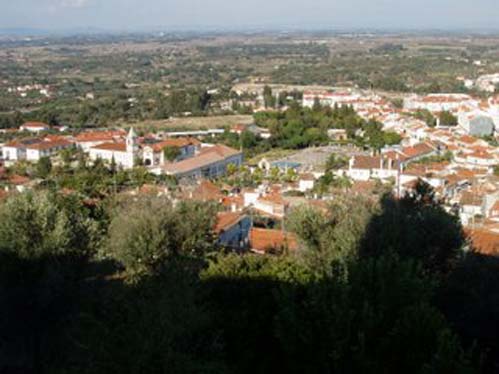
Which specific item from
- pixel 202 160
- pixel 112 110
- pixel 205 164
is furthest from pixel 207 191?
pixel 112 110

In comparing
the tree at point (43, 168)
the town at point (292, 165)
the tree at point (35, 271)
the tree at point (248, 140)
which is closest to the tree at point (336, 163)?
the town at point (292, 165)

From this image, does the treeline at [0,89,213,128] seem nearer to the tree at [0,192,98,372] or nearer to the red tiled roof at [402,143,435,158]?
the red tiled roof at [402,143,435,158]

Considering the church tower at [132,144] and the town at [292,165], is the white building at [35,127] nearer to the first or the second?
the town at [292,165]

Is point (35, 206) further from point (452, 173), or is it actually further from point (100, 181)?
point (452, 173)

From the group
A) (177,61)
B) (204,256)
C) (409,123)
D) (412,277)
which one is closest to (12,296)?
(204,256)

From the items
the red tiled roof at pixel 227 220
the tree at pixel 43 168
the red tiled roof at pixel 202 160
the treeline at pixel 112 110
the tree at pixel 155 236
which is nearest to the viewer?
the tree at pixel 155 236
